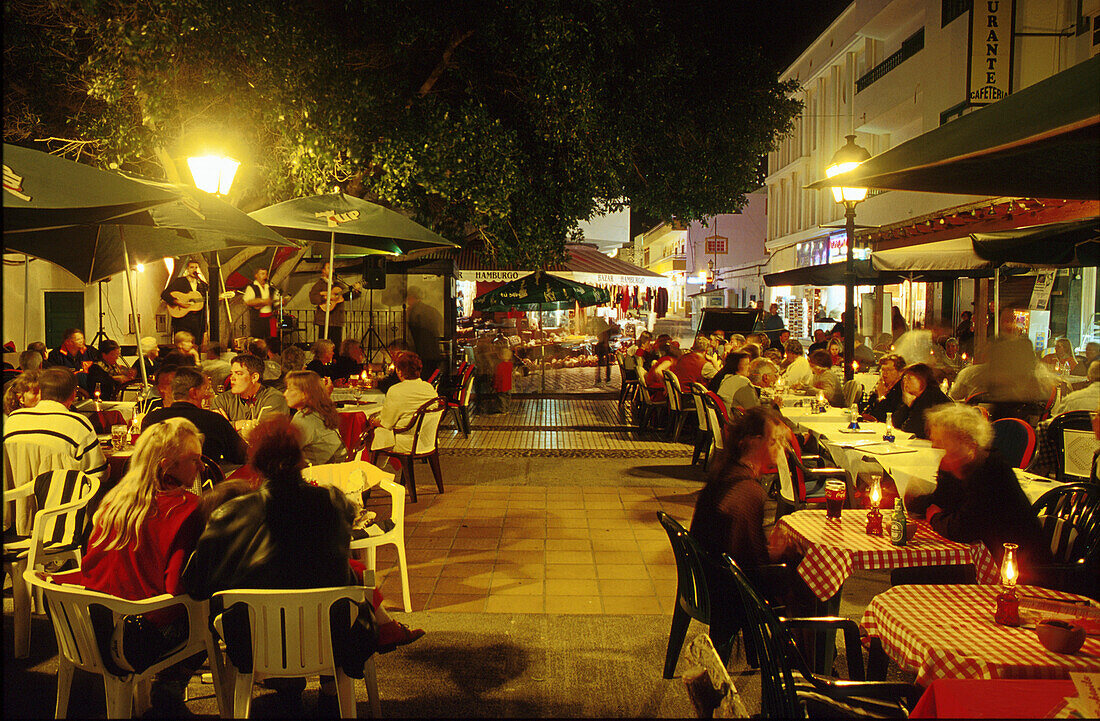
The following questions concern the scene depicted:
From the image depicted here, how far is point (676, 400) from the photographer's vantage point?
34.4ft

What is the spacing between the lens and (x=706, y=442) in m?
8.97

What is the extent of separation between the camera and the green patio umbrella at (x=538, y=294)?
48.6 feet

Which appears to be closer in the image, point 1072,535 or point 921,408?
point 1072,535

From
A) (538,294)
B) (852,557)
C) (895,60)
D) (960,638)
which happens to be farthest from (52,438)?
(895,60)

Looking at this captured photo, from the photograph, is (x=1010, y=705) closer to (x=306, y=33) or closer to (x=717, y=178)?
(x=306, y=33)

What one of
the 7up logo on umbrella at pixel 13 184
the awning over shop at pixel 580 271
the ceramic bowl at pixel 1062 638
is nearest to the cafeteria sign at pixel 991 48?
the awning over shop at pixel 580 271

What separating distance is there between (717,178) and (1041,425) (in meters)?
8.04

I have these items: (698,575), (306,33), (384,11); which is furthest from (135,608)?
(384,11)

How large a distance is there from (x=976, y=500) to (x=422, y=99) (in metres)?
9.66

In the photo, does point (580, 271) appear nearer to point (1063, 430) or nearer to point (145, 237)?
point (145, 237)

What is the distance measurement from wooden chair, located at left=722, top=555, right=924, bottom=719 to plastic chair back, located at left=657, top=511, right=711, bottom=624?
67 cm

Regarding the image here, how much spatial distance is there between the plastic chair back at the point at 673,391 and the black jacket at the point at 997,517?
21.4 feet

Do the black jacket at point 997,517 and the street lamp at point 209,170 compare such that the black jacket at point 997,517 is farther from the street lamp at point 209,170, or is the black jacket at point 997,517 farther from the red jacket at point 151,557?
the street lamp at point 209,170

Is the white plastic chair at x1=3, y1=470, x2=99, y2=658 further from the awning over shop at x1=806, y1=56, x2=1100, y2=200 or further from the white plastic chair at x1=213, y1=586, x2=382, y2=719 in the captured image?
the awning over shop at x1=806, y1=56, x2=1100, y2=200
